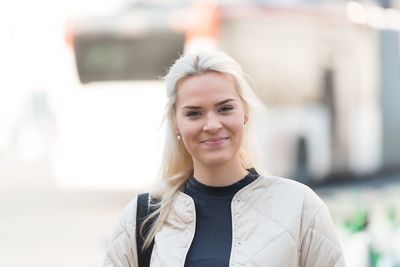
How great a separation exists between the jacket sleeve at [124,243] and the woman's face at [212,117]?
0.81ft

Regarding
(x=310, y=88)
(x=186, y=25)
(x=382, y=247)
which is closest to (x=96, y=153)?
(x=186, y=25)

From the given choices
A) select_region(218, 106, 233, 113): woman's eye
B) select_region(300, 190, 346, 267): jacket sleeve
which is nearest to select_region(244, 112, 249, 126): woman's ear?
select_region(218, 106, 233, 113): woman's eye

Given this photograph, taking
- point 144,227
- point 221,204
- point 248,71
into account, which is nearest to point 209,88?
point 221,204

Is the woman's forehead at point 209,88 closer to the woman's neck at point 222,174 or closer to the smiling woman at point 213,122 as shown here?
the smiling woman at point 213,122

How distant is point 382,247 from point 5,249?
234 inches

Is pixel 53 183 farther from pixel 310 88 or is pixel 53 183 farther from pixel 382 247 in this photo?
pixel 382 247

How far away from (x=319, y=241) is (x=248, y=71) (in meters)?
9.59

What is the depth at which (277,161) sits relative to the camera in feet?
41.4

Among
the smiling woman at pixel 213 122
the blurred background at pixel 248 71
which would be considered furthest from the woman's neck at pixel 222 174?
the blurred background at pixel 248 71

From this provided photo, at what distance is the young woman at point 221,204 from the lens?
2.47 metres

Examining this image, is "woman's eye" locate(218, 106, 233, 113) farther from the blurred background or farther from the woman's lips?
the blurred background

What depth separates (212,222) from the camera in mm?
2549

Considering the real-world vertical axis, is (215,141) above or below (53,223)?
above

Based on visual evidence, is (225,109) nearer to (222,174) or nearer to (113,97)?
(222,174)
